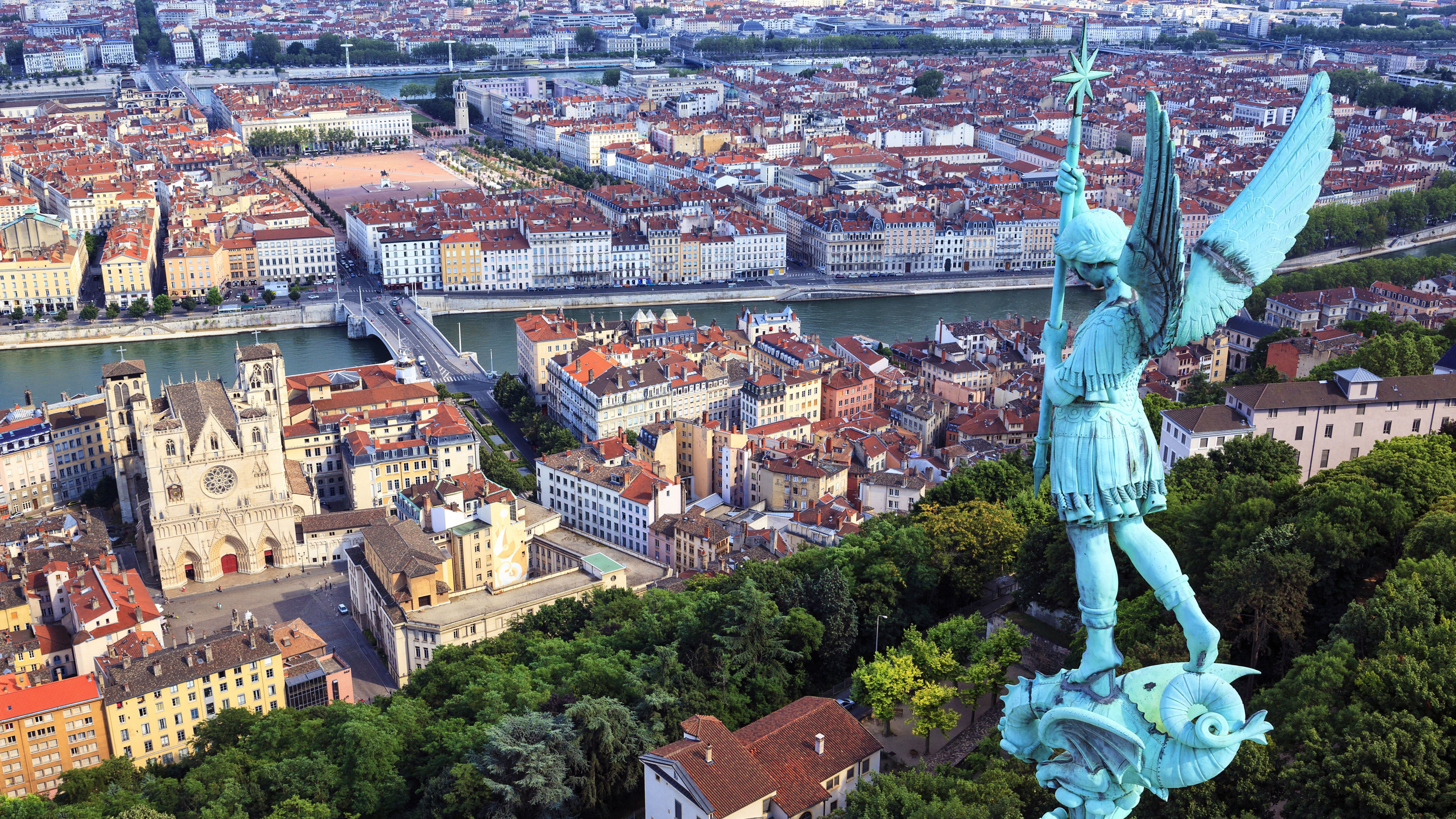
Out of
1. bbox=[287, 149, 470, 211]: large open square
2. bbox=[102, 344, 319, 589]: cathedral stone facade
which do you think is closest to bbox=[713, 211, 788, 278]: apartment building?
bbox=[287, 149, 470, 211]: large open square

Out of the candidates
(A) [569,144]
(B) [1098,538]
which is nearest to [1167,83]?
(A) [569,144]

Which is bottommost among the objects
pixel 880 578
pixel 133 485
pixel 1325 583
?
pixel 133 485

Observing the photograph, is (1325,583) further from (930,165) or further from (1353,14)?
(1353,14)

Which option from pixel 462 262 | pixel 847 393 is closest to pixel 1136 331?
pixel 847 393

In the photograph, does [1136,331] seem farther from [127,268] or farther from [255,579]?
[127,268]

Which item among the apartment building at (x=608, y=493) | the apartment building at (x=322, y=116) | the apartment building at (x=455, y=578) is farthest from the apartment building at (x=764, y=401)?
the apartment building at (x=322, y=116)

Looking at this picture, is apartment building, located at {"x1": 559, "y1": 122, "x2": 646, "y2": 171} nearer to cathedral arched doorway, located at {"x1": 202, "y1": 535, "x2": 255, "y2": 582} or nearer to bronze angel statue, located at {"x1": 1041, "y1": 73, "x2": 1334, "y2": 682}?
cathedral arched doorway, located at {"x1": 202, "y1": 535, "x2": 255, "y2": 582}

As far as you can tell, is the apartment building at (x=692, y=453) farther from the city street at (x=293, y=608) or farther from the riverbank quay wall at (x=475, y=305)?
the riverbank quay wall at (x=475, y=305)
